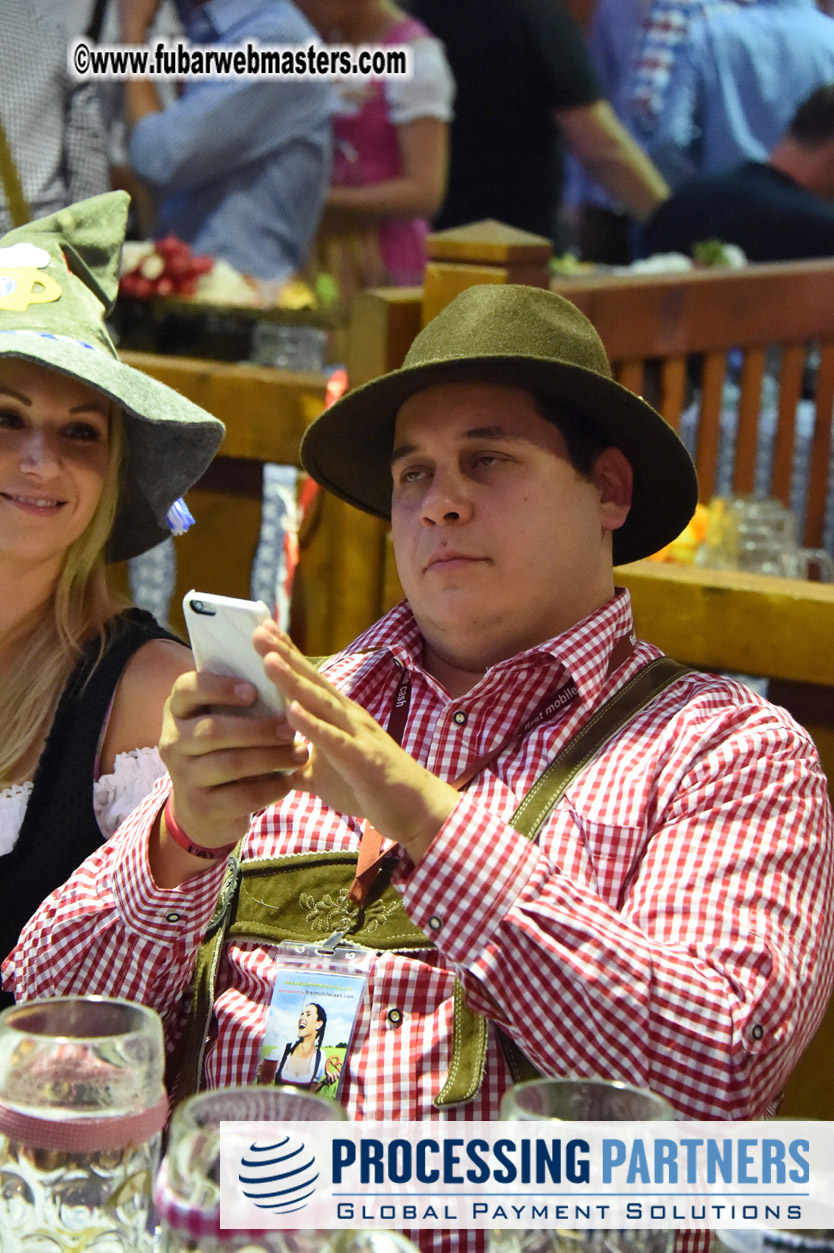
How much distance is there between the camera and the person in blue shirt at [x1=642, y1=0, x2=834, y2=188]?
626 cm

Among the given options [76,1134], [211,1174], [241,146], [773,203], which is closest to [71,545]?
[76,1134]

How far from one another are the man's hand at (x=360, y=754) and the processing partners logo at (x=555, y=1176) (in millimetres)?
334

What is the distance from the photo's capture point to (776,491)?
4520 mm

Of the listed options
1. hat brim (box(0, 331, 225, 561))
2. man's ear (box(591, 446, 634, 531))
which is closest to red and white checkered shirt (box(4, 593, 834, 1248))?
man's ear (box(591, 446, 634, 531))

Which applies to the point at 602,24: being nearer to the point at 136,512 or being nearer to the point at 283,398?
the point at 283,398

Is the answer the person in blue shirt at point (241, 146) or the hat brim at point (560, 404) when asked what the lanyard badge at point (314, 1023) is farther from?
the person in blue shirt at point (241, 146)

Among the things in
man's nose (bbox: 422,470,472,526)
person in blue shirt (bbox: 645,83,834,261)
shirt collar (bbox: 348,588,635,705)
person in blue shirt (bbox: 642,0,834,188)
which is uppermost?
person in blue shirt (bbox: 642,0,834,188)

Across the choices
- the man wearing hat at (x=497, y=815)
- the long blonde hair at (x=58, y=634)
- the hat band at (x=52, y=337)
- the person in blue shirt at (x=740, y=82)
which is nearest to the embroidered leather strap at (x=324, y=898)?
the man wearing hat at (x=497, y=815)

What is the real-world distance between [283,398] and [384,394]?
118 centimetres

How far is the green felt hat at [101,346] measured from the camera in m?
2.24

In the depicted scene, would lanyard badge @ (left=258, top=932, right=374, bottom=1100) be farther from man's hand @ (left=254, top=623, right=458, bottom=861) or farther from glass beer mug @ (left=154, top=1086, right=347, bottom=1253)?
glass beer mug @ (left=154, top=1086, right=347, bottom=1253)

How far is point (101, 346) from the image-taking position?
7.73ft

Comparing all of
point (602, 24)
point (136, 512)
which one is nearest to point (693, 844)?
point (136, 512)

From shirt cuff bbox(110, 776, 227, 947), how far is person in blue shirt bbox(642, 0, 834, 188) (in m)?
5.43
